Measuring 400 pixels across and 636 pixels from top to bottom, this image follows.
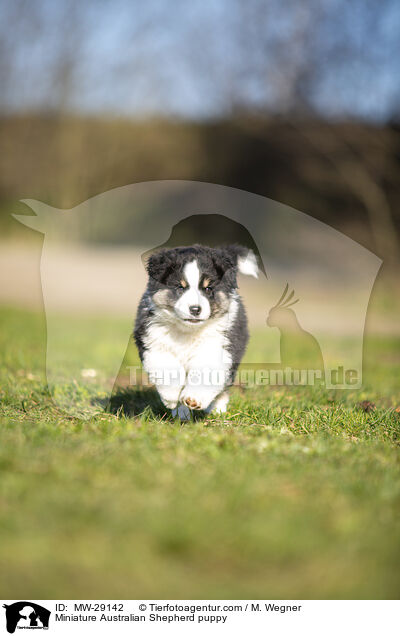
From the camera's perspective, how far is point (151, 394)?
15.8ft

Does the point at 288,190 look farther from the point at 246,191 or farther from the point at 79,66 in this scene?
the point at 79,66

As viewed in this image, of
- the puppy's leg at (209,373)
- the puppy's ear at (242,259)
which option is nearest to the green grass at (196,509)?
the puppy's leg at (209,373)

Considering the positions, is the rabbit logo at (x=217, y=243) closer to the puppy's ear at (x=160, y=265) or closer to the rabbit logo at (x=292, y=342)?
the rabbit logo at (x=292, y=342)

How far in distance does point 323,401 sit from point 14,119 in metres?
14.0

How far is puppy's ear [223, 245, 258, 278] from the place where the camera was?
4.14 m

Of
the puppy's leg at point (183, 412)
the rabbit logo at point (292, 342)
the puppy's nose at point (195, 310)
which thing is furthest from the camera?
the rabbit logo at point (292, 342)

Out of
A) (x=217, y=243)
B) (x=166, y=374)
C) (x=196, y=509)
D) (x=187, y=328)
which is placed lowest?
(x=196, y=509)

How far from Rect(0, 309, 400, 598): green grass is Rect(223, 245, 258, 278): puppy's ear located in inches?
40.2

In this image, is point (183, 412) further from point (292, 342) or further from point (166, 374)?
point (292, 342)

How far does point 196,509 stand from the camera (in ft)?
7.93

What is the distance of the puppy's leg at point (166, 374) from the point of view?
386cm
